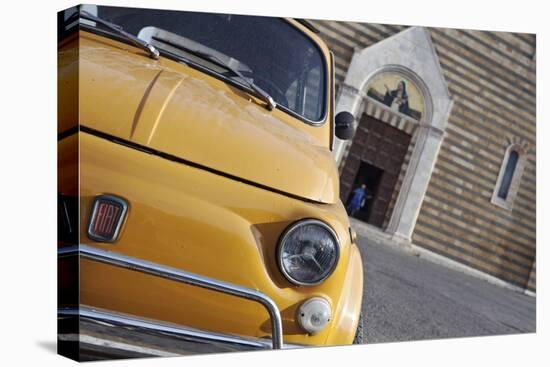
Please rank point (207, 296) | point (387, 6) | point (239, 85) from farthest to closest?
point (387, 6), point (239, 85), point (207, 296)

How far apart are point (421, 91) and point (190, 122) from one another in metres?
5.31

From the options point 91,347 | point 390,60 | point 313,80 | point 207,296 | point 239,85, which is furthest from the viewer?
point 390,60

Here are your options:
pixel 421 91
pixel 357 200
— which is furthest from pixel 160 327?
pixel 421 91

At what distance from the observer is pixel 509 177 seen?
6156 millimetres

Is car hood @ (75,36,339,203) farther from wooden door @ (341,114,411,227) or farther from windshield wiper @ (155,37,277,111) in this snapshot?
wooden door @ (341,114,411,227)

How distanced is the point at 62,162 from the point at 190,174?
42 centimetres

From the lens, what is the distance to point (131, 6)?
2.60m

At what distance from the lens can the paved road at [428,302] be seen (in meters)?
4.28

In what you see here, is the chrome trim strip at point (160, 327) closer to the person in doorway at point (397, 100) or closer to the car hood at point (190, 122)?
the car hood at point (190, 122)

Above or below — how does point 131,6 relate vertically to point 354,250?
above

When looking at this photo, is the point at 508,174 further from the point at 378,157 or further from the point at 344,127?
the point at 344,127

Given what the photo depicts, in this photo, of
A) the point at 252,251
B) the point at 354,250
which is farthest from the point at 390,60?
the point at 252,251

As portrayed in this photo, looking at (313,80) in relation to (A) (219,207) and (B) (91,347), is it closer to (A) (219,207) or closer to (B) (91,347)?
(A) (219,207)

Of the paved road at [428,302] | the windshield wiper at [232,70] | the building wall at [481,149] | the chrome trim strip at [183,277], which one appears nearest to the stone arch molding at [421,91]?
the building wall at [481,149]
